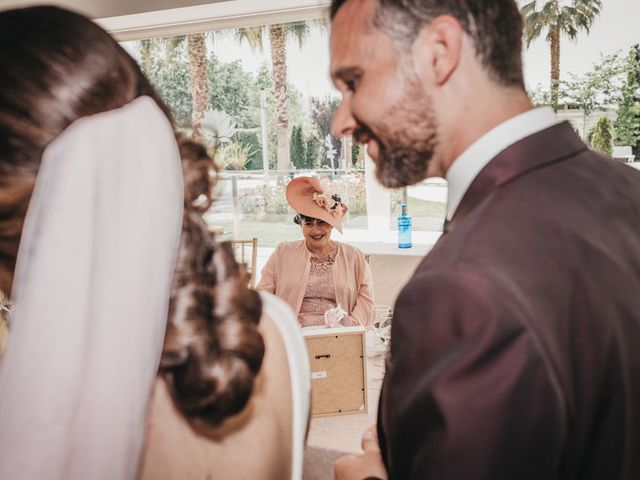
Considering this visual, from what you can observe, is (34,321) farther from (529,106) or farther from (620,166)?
(620,166)

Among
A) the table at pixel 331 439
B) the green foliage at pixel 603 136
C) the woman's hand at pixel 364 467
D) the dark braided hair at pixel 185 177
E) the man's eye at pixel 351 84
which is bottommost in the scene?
the table at pixel 331 439

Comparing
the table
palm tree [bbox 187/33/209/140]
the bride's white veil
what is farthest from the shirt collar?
palm tree [bbox 187/33/209/140]

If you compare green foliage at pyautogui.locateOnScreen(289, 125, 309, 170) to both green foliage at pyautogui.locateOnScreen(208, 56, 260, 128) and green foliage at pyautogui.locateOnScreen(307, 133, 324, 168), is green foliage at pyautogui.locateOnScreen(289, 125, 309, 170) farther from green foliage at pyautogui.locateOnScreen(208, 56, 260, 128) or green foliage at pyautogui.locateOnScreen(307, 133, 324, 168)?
green foliage at pyautogui.locateOnScreen(208, 56, 260, 128)

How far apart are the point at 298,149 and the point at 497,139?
183 inches

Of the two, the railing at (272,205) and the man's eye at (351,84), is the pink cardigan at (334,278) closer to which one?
the railing at (272,205)

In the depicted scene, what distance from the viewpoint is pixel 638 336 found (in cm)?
80

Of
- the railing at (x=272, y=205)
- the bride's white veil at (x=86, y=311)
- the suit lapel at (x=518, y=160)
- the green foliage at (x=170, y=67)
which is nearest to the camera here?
the bride's white veil at (x=86, y=311)

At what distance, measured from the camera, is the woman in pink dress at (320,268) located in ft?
10.8

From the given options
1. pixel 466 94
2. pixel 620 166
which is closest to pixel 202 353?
pixel 466 94

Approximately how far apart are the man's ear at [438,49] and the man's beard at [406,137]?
1.2 inches

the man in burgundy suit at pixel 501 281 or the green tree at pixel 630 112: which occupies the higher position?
the green tree at pixel 630 112

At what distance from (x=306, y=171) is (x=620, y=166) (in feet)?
15.0

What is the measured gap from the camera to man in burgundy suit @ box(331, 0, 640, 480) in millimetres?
702

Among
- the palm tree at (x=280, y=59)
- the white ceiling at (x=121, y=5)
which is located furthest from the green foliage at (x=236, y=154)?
the white ceiling at (x=121, y=5)
